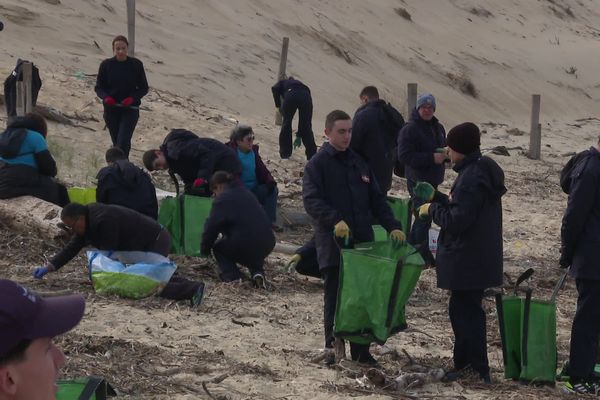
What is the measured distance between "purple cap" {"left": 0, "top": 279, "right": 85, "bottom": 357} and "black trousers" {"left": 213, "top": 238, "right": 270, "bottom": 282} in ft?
20.9

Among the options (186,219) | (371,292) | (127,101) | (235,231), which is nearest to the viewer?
(371,292)

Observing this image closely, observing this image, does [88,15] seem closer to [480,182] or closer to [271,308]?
[271,308]

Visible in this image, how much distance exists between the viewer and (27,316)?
7.42 ft

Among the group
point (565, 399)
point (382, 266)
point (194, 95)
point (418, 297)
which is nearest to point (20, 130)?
point (418, 297)

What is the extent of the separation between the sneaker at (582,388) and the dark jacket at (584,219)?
653 millimetres

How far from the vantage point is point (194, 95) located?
18516 millimetres

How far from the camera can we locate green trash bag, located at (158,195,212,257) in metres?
9.45

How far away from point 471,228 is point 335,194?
2.72ft

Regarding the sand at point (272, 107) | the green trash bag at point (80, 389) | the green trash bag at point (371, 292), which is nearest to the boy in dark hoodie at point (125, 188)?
the sand at point (272, 107)

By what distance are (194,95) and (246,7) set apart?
731 cm

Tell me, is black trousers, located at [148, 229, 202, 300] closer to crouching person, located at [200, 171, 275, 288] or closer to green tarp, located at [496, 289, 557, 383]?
crouching person, located at [200, 171, 275, 288]

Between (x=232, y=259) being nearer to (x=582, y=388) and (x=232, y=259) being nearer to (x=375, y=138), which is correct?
→ (x=375, y=138)

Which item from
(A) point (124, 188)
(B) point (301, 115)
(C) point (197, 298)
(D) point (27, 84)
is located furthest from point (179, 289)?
(B) point (301, 115)

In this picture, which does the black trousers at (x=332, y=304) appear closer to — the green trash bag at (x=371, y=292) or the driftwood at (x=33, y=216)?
the green trash bag at (x=371, y=292)
